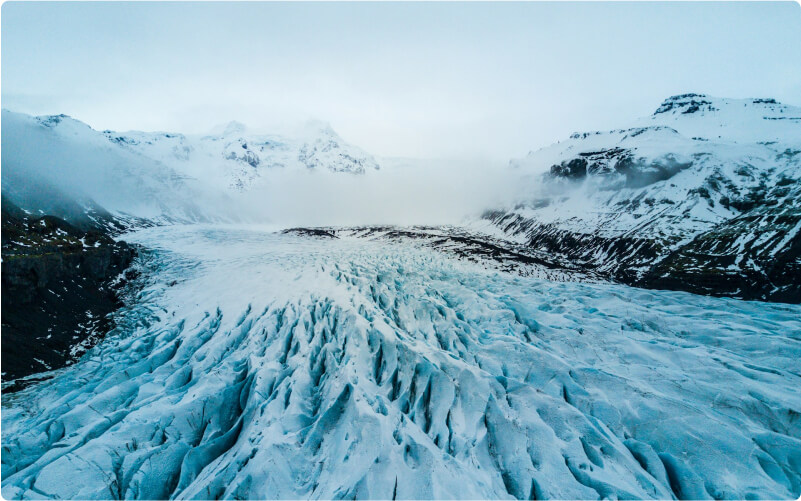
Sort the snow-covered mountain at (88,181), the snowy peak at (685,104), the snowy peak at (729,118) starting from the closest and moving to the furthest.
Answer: the snow-covered mountain at (88,181) < the snowy peak at (729,118) < the snowy peak at (685,104)

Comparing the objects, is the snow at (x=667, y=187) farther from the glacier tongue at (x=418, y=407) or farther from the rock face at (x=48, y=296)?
the rock face at (x=48, y=296)

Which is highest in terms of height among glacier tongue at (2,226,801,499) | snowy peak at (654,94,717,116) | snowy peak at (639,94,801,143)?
snowy peak at (654,94,717,116)

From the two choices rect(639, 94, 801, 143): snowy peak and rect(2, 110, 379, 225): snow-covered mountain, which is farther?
rect(639, 94, 801, 143): snowy peak

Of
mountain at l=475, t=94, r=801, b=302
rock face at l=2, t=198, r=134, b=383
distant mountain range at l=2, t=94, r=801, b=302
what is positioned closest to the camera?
rock face at l=2, t=198, r=134, b=383

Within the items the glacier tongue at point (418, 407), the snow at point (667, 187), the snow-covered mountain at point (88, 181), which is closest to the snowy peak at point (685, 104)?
the snow at point (667, 187)

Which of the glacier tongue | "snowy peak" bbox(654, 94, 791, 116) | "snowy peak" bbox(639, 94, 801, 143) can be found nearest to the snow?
"snowy peak" bbox(639, 94, 801, 143)

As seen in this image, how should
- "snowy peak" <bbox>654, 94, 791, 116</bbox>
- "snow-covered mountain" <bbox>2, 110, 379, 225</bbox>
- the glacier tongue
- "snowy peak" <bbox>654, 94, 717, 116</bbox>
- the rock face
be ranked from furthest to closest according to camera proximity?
"snowy peak" <bbox>654, 94, 717, 116</bbox> → "snowy peak" <bbox>654, 94, 791, 116</bbox> → "snow-covered mountain" <bbox>2, 110, 379, 225</bbox> → the rock face → the glacier tongue

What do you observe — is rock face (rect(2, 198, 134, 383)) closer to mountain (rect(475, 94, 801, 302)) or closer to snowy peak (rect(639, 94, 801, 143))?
mountain (rect(475, 94, 801, 302))

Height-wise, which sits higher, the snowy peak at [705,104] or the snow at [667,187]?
the snowy peak at [705,104]
